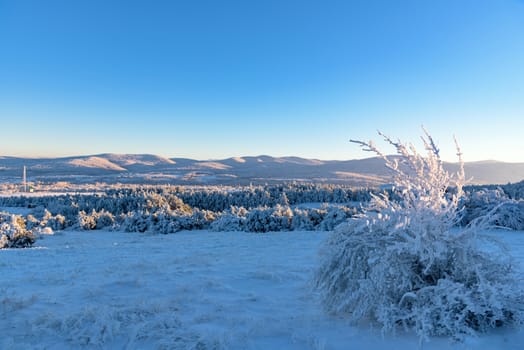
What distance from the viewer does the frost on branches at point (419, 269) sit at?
2.72 meters

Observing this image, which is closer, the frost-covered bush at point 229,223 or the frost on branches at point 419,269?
the frost on branches at point 419,269

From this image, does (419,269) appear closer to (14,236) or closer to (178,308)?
(178,308)

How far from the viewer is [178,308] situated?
3613 mm

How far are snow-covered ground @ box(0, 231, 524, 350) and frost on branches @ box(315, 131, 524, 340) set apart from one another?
16cm

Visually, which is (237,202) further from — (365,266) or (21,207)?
(365,266)

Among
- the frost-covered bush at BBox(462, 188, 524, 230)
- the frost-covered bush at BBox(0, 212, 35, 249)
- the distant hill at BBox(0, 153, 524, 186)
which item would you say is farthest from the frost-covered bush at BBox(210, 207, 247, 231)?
the distant hill at BBox(0, 153, 524, 186)

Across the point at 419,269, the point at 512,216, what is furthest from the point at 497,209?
the point at 419,269

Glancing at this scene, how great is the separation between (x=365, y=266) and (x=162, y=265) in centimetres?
389

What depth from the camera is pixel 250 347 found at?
106 inches

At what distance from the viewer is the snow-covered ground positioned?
9.07ft

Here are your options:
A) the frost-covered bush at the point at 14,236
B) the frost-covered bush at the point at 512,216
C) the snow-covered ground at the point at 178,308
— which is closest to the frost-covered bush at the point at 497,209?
the frost-covered bush at the point at 512,216

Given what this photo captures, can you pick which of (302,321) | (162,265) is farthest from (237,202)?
(302,321)

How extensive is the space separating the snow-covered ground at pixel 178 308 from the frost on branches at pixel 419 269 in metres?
0.16

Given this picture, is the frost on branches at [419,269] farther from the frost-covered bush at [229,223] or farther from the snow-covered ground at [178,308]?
the frost-covered bush at [229,223]
